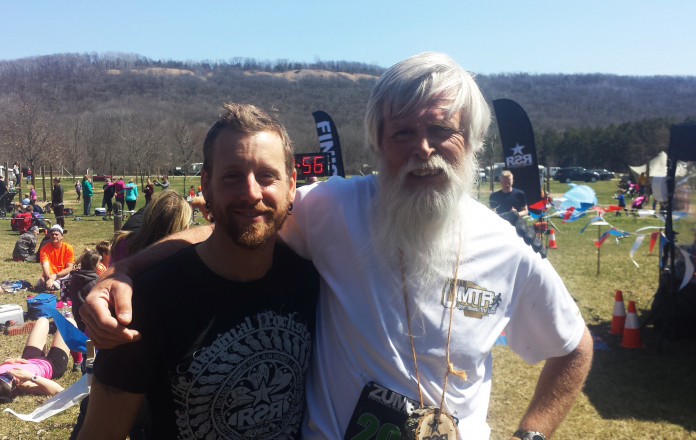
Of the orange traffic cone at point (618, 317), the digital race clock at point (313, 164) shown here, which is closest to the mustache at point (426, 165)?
the orange traffic cone at point (618, 317)

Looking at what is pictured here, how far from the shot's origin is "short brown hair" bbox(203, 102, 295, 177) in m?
1.56

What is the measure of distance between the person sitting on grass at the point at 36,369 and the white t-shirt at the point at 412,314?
450 centimetres

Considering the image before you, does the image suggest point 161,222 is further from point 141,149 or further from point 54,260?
point 141,149

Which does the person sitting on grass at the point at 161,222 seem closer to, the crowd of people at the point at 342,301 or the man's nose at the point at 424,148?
the crowd of people at the point at 342,301

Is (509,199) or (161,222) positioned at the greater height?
(161,222)

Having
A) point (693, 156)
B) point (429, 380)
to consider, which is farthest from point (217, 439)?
point (693, 156)

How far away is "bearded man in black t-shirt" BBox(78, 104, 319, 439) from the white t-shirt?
0.44 feet

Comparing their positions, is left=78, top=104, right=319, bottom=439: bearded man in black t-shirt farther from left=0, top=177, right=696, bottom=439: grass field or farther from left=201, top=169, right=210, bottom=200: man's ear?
left=0, top=177, right=696, bottom=439: grass field

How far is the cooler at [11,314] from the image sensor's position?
6.72 metres

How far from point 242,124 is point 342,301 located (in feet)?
2.11

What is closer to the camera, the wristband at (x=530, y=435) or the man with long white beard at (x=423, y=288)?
the man with long white beard at (x=423, y=288)

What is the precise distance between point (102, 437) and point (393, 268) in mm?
1005

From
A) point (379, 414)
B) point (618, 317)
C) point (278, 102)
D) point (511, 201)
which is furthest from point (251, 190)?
point (278, 102)

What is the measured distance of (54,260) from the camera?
899 centimetres
